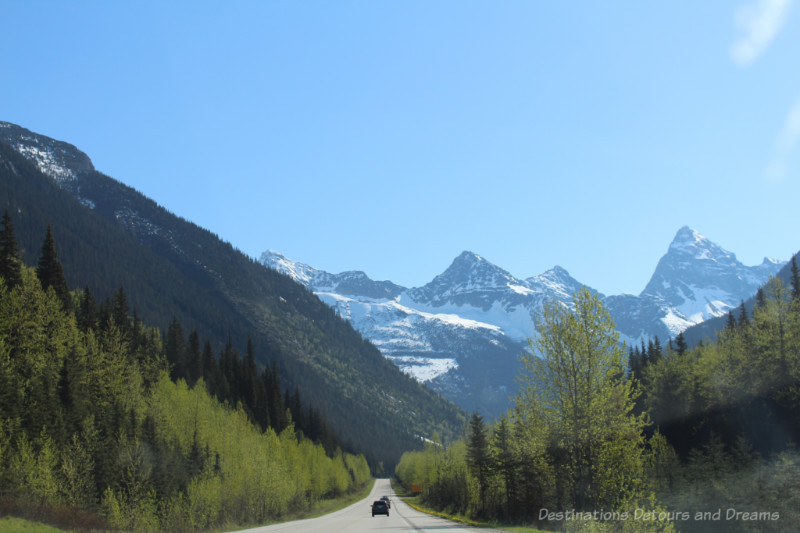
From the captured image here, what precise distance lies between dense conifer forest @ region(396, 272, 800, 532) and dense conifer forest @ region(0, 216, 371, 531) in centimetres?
2430

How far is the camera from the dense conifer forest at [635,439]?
23781mm

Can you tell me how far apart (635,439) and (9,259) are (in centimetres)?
5527

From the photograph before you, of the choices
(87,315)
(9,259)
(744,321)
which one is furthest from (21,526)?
(744,321)

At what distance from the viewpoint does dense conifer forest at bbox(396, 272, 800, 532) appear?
23.8 m

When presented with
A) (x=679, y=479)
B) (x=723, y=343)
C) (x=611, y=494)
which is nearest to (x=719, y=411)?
(x=723, y=343)

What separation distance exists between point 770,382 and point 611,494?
56.5 metres

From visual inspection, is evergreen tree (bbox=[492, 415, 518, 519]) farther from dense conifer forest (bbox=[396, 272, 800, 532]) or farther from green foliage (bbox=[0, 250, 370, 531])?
green foliage (bbox=[0, 250, 370, 531])

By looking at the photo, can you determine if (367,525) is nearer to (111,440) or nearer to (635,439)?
(111,440)

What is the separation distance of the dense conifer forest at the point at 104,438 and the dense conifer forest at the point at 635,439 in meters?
24.3

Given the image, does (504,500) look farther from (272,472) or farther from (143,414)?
(143,414)

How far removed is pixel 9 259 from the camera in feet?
178

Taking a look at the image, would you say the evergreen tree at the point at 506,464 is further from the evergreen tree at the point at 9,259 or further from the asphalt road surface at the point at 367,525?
the evergreen tree at the point at 9,259

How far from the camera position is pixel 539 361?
25.4 m

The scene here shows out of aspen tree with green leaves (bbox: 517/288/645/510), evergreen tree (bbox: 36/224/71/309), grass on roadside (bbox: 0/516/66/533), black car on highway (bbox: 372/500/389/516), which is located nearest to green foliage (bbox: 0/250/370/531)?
grass on roadside (bbox: 0/516/66/533)
